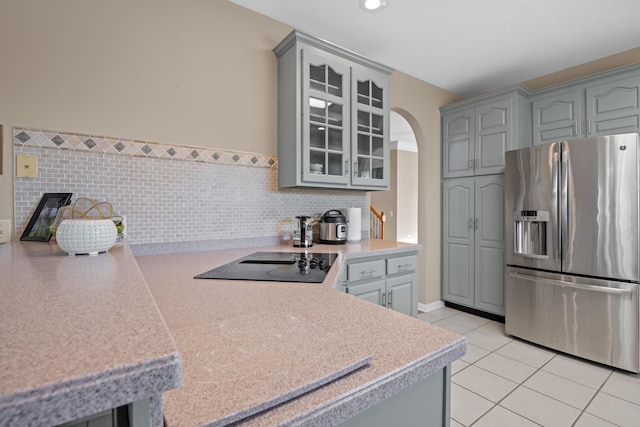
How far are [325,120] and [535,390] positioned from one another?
2284 mm

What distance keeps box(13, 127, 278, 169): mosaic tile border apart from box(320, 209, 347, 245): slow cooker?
1.92 ft

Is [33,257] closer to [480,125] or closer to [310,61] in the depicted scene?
[310,61]

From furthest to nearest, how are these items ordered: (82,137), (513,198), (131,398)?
(513,198) < (82,137) < (131,398)

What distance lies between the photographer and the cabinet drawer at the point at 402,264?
2177 millimetres

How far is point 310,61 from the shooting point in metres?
2.12

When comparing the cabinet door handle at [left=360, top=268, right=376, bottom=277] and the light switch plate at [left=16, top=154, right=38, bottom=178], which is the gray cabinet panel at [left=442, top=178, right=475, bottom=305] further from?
the light switch plate at [left=16, top=154, right=38, bottom=178]

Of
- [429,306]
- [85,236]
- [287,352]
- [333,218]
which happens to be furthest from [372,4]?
[429,306]

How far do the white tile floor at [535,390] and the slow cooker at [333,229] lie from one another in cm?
124

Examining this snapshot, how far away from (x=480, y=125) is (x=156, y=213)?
3125 mm

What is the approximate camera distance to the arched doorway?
20.4 ft

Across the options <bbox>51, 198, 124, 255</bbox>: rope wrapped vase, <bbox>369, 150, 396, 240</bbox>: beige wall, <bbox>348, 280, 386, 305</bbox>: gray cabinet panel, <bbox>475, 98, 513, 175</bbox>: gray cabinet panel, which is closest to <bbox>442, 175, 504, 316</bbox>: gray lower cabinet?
<bbox>475, 98, 513, 175</bbox>: gray cabinet panel

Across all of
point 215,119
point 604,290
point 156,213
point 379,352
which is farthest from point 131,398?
point 604,290

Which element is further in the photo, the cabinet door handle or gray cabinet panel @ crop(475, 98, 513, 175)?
gray cabinet panel @ crop(475, 98, 513, 175)

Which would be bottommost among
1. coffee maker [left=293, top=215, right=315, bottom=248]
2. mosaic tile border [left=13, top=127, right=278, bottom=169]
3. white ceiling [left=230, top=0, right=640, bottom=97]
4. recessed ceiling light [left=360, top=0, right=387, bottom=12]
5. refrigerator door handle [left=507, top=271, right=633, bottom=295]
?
refrigerator door handle [left=507, top=271, right=633, bottom=295]
